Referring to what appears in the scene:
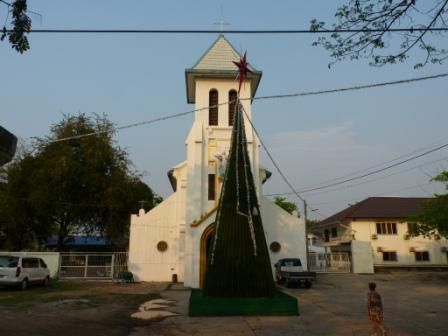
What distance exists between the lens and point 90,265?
27.1 meters

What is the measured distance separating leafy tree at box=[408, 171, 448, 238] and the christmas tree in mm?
16931

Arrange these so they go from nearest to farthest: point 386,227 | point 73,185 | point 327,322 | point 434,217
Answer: point 327,322 → point 434,217 → point 73,185 → point 386,227

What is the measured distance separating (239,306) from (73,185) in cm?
2463

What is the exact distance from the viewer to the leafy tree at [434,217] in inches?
1028

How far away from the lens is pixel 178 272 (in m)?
26.0

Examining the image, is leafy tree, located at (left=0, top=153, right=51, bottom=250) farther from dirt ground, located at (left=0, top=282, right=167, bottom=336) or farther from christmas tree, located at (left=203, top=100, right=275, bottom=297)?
christmas tree, located at (left=203, top=100, right=275, bottom=297)

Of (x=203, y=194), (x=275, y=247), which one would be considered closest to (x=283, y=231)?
(x=275, y=247)

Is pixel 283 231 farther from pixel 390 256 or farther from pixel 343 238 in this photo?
pixel 390 256

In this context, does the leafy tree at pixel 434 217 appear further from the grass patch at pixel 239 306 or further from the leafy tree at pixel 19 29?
the leafy tree at pixel 19 29

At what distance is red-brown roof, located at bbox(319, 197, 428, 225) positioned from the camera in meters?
40.8

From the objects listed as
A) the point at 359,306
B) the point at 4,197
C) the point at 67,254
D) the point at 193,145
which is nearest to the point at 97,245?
the point at 4,197

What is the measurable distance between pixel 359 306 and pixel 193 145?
544 inches

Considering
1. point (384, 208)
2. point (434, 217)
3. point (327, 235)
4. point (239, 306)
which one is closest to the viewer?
point (239, 306)

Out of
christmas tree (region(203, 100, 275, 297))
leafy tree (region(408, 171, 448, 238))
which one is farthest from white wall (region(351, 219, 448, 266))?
christmas tree (region(203, 100, 275, 297))
